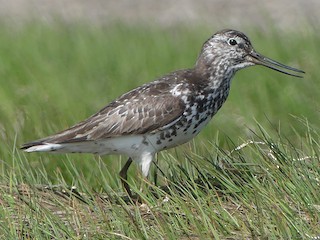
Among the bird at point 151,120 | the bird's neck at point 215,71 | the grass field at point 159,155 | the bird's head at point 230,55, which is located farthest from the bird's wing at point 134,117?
the bird's head at point 230,55

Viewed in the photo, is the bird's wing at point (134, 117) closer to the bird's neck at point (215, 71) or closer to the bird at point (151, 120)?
the bird at point (151, 120)

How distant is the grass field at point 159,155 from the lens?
693cm

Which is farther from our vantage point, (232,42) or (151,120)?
(232,42)

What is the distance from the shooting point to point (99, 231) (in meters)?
6.90

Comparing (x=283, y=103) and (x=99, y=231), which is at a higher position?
(x=99, y=231)

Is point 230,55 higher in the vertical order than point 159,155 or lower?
higher

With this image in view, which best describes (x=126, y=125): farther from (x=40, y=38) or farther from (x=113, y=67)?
(x=40, y=38)

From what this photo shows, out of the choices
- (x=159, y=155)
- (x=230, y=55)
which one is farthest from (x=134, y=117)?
(x=230, y=55)

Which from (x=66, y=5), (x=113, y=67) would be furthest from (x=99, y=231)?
(x=66, y=5)

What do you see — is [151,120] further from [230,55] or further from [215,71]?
[230,55]

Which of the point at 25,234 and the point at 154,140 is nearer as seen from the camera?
the point at 25,234

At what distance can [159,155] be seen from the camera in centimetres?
909

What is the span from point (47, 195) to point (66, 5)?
14.3 metres

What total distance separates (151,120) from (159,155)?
0.51m
